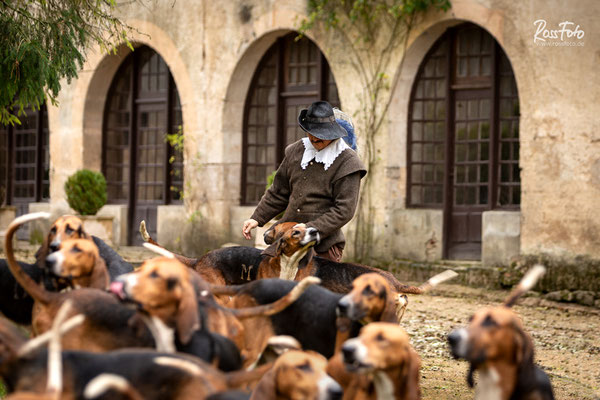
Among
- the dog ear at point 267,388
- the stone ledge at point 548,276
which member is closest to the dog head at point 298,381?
the dog ear at point 267,388

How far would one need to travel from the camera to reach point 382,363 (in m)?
3.82

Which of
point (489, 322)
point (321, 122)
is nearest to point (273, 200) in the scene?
point (321, 122)

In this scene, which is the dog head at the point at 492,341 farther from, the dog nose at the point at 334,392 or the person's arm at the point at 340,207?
the person's arm at the point at 340,207

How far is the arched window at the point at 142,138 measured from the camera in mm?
16672

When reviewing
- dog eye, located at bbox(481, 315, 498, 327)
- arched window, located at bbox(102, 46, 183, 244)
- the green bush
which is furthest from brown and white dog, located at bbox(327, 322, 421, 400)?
arched window, located at bbox(102, 46, 183, 244)

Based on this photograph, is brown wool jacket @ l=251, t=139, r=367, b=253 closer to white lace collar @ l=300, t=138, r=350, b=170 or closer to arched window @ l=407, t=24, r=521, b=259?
white lace collar @ l=300, t=138, r=350, b=170

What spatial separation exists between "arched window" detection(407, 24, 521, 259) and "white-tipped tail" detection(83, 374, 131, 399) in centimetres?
1002

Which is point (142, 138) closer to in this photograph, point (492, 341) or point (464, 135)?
point (464, 135)

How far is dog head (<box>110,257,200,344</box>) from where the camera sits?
12.8 feet

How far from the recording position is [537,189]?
11.7m

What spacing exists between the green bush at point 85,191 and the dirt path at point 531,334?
261 inches

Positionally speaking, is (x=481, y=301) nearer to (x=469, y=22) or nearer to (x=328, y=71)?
(x=469, y=22)

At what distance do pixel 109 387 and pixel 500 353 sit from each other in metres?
1.63

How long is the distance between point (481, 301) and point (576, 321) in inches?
57.2
